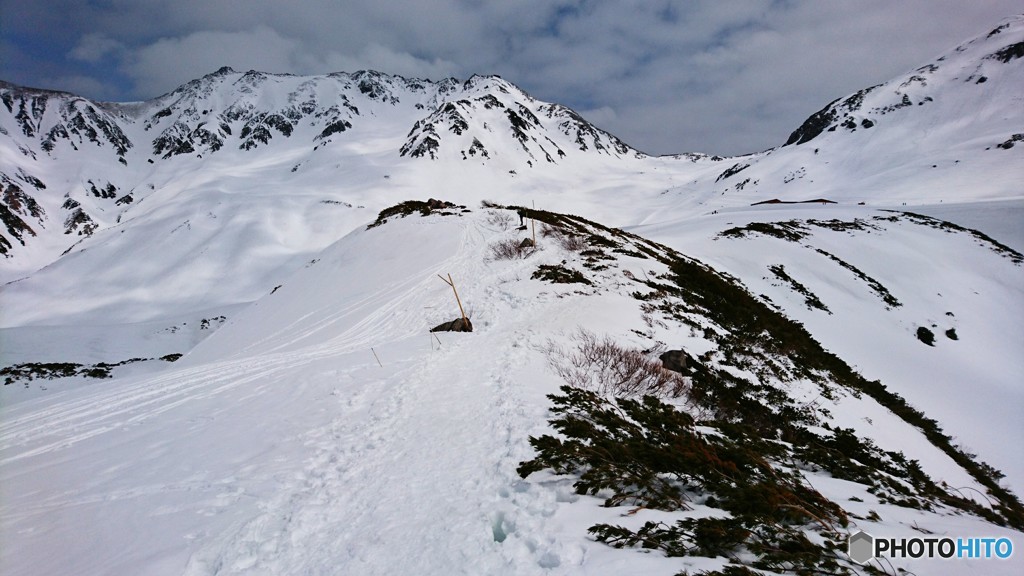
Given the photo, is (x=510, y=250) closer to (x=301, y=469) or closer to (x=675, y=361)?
(x=675, y=361)

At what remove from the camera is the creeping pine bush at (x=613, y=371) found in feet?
29.1

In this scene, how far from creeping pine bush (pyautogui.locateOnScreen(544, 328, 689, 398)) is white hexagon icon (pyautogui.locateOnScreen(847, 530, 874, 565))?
4834mm

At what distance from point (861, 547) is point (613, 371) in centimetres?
576

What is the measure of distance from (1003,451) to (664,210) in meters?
90.0

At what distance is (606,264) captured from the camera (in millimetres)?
19562

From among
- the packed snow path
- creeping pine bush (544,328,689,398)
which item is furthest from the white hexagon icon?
creeping pine bush (544,328,689,398)

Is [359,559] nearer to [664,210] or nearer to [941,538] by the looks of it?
[941,538]

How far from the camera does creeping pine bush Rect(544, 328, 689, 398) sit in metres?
8.88

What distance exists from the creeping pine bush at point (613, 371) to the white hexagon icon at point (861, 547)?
4.83 metres

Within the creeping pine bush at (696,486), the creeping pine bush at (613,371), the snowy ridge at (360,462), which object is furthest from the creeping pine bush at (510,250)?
the creeping pine bush at (696,486)

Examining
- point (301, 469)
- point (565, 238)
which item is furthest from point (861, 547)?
point (565, 238)

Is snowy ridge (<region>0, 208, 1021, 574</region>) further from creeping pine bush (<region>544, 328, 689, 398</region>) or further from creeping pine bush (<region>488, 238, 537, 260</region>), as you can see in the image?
creeping pine bush (<region>488, 238, 537, 260</region>)

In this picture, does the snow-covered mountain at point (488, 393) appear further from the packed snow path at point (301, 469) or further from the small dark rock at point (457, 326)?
the small dark rock at point (457, 326)

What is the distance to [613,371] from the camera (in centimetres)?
941
